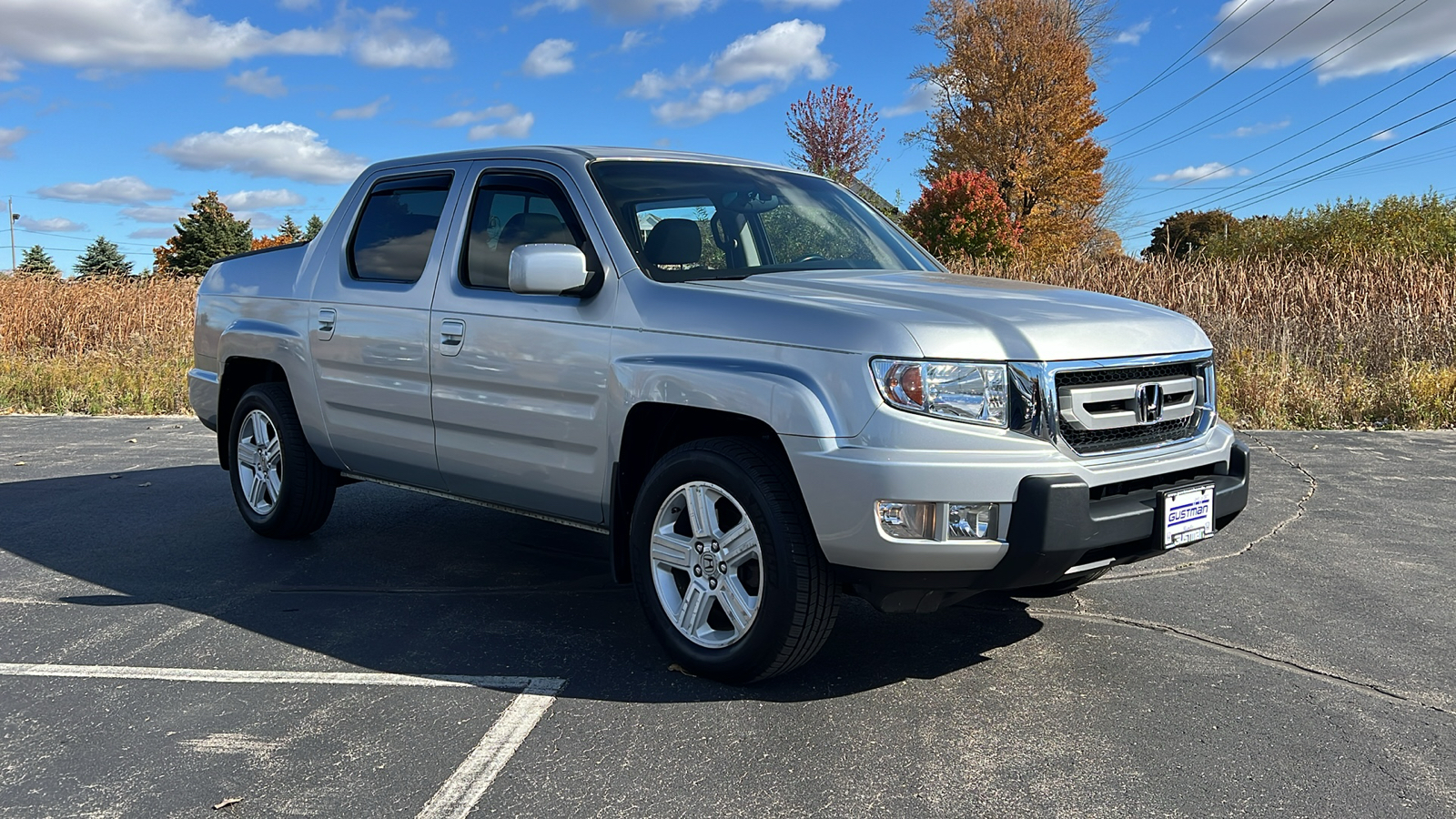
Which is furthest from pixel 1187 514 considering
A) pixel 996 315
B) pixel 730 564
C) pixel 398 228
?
pixel 398 228

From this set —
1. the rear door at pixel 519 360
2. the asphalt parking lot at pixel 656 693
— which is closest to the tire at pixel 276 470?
the asphalt parking lot at pixel 656 693

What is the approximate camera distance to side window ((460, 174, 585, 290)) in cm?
473

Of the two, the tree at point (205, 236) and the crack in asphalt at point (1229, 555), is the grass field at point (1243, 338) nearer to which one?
the crack in asphalt at point (1229, 555)

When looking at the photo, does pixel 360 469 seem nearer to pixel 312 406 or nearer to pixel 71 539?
pixel 312 406

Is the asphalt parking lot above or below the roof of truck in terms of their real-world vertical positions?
below

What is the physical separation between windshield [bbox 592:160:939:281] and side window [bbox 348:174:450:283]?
39.2 inches

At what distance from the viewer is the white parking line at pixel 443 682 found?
3.42 meters

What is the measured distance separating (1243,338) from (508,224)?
11407 millimetres

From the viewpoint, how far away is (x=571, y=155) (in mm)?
4832

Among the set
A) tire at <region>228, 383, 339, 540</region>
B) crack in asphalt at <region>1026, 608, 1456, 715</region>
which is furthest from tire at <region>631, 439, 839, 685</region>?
tire at <region>228, 383, 339, 540</region>

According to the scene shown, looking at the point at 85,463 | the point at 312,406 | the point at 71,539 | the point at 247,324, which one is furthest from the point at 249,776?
the point at 85,463

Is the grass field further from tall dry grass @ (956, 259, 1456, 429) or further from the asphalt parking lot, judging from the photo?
the asphalt parking lot

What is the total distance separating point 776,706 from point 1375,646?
240 cm

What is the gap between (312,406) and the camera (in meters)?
5.79
